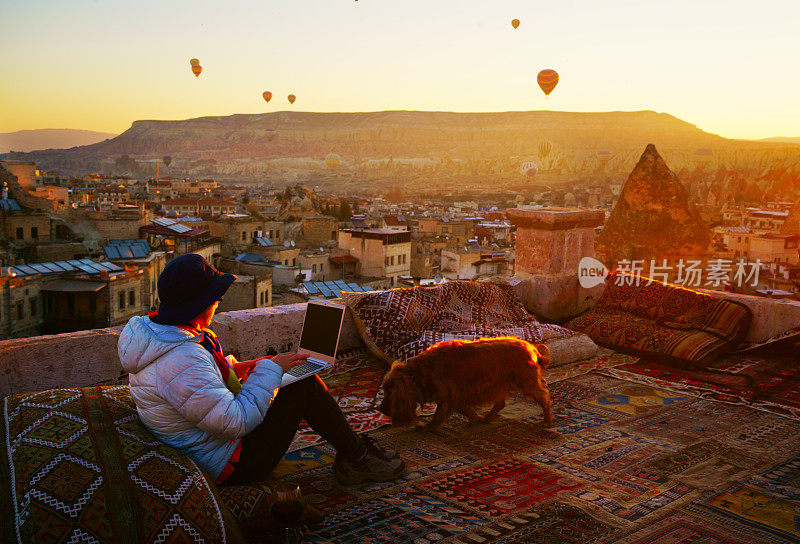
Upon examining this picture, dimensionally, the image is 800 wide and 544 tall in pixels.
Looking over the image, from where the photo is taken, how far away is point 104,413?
92.6 inches

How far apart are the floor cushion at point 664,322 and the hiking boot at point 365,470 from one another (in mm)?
2955

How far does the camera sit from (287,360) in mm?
2555

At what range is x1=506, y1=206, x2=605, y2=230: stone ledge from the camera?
19.9ft

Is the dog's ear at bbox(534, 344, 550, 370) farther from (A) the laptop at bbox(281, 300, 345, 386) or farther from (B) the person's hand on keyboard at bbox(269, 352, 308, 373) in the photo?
(B) the person's hand on keyboard at bbox(269, 352, 308, 373)

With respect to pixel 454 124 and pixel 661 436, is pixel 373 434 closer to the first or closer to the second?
pixel 661 436

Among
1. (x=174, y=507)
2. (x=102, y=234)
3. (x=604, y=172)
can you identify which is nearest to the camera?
(x=174, y=507)

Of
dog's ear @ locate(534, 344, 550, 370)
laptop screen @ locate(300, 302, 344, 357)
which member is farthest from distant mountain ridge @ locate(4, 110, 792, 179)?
laptop screen @ locate(300, 302, 344, 357)

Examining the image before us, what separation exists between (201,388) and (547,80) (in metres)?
45.8

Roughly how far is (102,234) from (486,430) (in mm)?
30159

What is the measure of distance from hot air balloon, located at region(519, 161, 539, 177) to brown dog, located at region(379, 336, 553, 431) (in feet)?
346

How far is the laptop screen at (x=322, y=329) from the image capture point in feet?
10.3

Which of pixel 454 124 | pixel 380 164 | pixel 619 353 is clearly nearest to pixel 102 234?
pixel 619 353

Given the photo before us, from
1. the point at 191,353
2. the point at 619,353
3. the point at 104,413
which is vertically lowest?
the point at 619,353

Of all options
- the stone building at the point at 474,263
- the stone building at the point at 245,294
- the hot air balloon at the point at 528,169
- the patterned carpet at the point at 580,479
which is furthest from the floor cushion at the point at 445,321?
the hot air balloon at the point at 528,169
